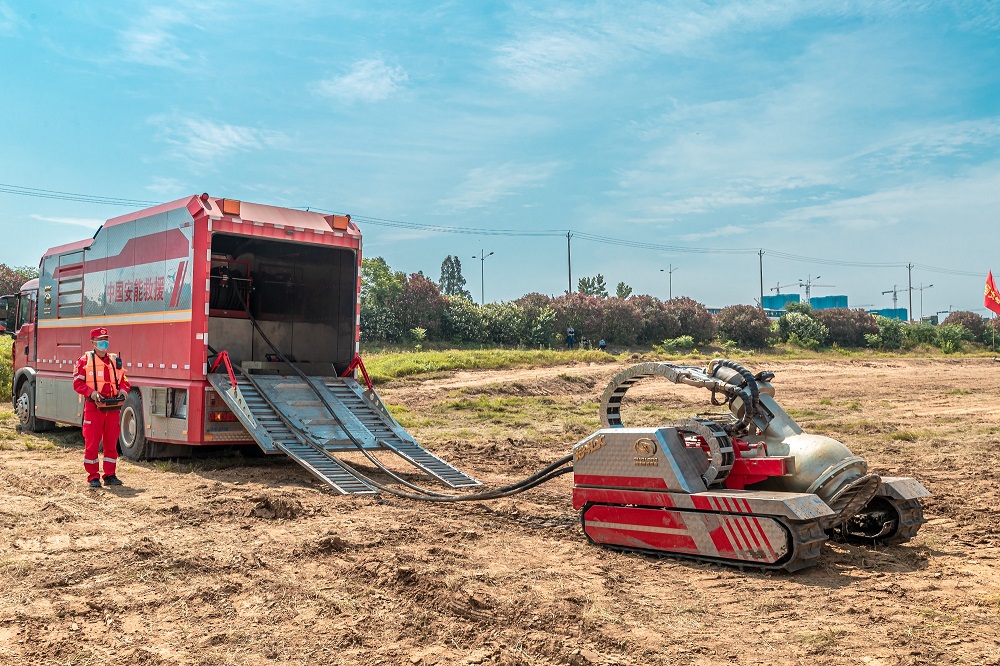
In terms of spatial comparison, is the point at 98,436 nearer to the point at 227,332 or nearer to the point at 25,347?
the point at 227,332

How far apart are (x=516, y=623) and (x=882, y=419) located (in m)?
14.1

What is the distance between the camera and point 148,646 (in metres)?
4.74

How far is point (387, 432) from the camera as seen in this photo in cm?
1131

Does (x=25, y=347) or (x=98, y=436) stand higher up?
(x=25, y=347)

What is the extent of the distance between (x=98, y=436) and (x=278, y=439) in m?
2.14

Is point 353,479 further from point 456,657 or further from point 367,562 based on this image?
point 456,657

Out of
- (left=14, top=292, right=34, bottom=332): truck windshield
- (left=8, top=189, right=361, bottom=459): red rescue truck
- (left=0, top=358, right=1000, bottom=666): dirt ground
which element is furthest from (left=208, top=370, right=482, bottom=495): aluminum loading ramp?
(left=14, top=292, right=34, bottom=332): truck windshield

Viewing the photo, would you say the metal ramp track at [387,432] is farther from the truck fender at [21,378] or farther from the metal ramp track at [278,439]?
the truck fender at [21,378]

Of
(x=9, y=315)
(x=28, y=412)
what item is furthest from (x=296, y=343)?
(x=9, y=315)

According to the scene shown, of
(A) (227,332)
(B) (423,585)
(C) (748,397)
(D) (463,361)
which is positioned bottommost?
(B) (423,585)

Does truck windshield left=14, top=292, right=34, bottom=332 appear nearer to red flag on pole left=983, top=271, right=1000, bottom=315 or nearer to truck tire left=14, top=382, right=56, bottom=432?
truck tire left=14, top=382, right=56, bottom=432

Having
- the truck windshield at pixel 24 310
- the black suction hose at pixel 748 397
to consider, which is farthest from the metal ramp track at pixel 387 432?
the truck windshield at pixel 24 310

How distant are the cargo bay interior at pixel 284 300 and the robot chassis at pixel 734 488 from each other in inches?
268

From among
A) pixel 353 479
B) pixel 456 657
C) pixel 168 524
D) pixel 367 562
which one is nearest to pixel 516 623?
pixel 456 657
